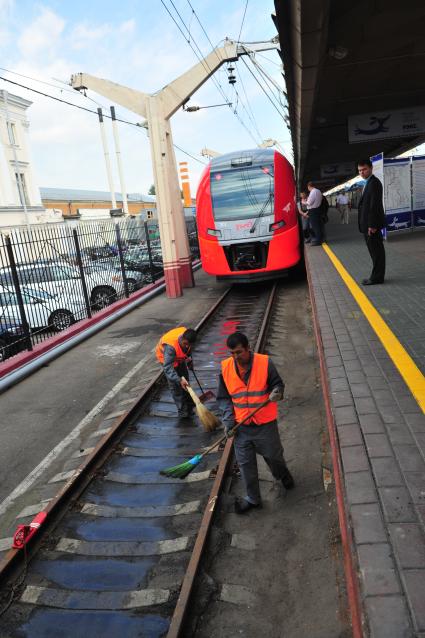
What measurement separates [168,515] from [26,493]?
151 cm

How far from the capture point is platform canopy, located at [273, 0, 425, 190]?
6.87 metres

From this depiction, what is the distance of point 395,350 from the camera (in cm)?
492

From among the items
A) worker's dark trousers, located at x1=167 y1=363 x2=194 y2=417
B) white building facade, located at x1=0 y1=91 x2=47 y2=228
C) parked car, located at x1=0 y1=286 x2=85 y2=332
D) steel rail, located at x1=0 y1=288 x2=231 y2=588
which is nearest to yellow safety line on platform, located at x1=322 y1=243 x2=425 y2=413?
worker's dark trousers, located at x1=167 y1=363 x2=194 y2=417

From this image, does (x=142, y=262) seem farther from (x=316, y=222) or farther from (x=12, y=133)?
(x=12, y=133)

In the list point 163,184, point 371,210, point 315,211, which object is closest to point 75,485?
point 371,210

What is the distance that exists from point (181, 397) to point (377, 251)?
12.7 feet

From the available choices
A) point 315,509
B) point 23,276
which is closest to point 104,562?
point 315,509

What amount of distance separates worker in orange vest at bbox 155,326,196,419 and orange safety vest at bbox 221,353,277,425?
5.20 feet

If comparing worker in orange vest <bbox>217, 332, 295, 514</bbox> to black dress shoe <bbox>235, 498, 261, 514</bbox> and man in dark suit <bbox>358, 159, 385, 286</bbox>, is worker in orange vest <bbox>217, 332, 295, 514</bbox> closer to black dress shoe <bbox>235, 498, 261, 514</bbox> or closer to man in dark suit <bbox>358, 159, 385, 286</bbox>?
black dress shoe <bbox>235, 498, 261, 514</bbox>

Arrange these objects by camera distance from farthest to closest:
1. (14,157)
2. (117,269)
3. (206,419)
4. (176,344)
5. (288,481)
→ 1. (14,157)
2. (117,269)
3. (176,344)
4. (206,419)
5. (288,481)

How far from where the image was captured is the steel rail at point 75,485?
11.9 ft

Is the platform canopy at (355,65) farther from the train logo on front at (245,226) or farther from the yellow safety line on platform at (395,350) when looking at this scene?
the yellow safety line on platform at (395,350)

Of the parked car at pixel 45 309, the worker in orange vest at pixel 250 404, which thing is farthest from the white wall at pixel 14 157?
the worker in orange vest at pixel 250 404

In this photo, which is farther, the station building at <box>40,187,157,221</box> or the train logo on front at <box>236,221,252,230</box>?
the station building at <box>40,187,157,221</box>
